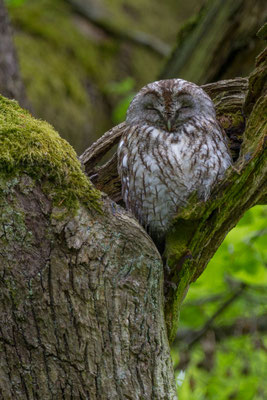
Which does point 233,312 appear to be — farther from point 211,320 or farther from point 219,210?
point 219,210

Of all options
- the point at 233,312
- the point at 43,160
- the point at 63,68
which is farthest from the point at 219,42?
the point at 233,312

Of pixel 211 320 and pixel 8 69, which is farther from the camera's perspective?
pixel 211 320

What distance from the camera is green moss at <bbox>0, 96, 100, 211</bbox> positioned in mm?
1940

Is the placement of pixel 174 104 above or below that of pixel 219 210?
above

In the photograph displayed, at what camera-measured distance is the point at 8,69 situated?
12.8ft

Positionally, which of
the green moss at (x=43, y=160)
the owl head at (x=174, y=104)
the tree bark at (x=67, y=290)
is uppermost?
the owl head at (x=174, y=104)

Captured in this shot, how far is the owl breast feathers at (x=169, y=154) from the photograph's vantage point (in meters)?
2.57

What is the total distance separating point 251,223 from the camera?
3771 mm

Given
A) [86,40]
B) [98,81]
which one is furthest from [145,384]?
[86,40]

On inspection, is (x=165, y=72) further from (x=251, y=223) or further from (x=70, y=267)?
(x=70, y=267)

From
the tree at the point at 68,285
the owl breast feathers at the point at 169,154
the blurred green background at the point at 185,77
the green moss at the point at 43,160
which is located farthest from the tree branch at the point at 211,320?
the green moss at the point at 43,160

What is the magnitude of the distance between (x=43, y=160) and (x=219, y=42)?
2011 millimetres

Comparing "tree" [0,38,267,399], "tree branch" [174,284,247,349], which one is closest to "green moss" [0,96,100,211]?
"tree" [0,38,267,399]

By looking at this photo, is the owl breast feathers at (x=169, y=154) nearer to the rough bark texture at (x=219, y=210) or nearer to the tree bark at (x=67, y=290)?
the rough bark texture at (x=219, y=210)
